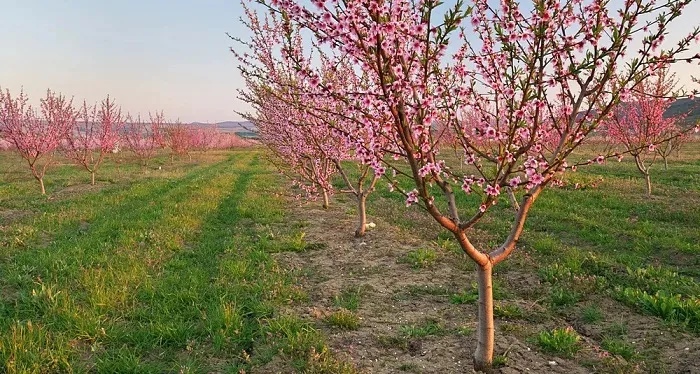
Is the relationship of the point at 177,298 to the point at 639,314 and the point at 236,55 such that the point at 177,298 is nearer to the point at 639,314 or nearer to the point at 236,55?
the point at 236,55

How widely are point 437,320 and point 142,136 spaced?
106 feet

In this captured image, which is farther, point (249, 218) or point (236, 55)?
point (249, 218)

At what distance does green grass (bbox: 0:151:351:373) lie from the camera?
15.3ft

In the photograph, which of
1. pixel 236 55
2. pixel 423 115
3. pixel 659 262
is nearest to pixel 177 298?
pixel 423 115

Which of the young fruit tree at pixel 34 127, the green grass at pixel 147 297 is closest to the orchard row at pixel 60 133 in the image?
the young fruit tree at pixel 34 127

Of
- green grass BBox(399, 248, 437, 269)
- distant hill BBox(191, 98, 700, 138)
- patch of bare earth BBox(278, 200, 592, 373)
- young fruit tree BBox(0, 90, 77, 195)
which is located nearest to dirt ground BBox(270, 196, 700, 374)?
patch of bare earth BBox(278, 200, 592, 373)

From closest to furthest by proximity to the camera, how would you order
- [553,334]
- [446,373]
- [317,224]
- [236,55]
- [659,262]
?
[446,373] < [553,334] < [659,262] < [236,55] < [317,224]

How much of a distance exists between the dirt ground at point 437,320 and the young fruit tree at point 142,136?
84.2ft

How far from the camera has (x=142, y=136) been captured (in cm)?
3284

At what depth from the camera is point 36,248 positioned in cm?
884

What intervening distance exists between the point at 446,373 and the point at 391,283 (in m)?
2.69

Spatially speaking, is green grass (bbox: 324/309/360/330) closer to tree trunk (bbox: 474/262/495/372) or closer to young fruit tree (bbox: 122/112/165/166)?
tree trunk (bbox: 474/262/495/372)

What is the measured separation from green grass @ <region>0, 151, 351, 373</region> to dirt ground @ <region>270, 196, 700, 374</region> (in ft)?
1.60

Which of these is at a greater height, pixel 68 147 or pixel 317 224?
pixel 68 147
